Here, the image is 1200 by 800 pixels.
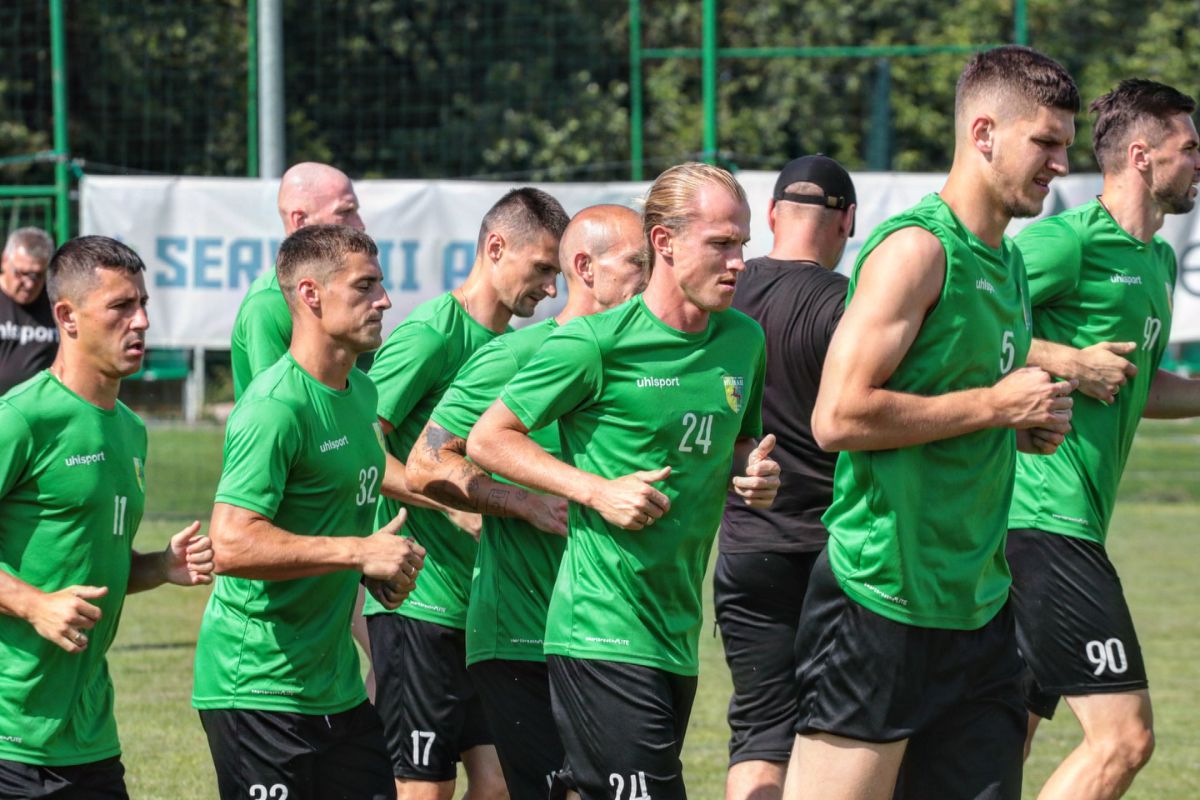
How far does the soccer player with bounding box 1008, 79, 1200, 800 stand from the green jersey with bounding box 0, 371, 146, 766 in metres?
2.79

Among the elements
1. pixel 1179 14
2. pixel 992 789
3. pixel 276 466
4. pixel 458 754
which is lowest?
pixel 458 754

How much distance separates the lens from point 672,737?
4750mm

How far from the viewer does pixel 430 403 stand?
6.05 meters

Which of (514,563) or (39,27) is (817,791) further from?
(39,27)

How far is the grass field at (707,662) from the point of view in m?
7.76

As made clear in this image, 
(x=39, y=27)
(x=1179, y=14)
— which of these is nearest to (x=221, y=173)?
(x=39, y=27)

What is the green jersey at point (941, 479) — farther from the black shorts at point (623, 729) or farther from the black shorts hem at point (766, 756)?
the black shorts hem at point (766, 756)

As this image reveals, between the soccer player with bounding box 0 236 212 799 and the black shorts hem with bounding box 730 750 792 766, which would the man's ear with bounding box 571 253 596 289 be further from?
the black shorts hem with bounding box 730 750 792 766

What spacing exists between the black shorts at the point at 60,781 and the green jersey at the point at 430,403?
1.33 m

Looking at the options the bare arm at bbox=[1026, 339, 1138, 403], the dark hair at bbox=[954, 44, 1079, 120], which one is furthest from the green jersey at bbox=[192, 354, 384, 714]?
the bare arm at bbox=[1026, 339, 1138, 403]

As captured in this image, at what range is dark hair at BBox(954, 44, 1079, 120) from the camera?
4535mm

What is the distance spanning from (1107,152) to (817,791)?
2.61 m

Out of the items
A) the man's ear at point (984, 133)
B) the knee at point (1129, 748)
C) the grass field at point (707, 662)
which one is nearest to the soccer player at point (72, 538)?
the man's ear at point (984, 133)

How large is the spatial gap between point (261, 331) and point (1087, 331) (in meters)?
2.78
